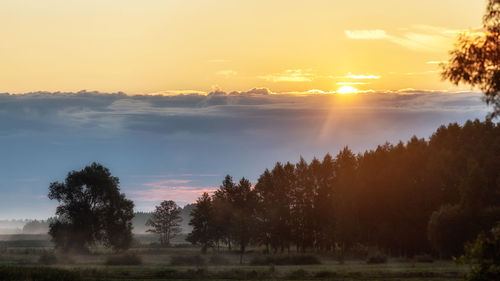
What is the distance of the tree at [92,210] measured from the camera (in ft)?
434

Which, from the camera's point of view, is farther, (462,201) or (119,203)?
(119,203)

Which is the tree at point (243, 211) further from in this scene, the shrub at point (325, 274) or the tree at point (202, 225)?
the shrub at point (325, 274)

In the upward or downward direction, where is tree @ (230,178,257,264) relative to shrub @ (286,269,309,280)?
upward

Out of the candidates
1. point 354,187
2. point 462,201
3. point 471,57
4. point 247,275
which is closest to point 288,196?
point 354,187

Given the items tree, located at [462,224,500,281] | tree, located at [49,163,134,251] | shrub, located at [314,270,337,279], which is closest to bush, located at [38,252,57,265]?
tree, located at [49,163,134,251]

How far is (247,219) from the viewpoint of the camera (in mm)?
143250

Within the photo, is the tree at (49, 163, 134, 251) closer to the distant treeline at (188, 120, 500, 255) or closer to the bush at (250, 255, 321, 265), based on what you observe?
the distant treeline at (188, 120, 500, 255)

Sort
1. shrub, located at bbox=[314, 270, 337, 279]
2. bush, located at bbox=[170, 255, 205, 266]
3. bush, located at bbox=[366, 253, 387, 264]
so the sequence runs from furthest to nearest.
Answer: bush, located at bbox=[170, 255, 205, 266] < bush, located at bbox=[366, 253, 387, 264] < shrub, located at bbox=[314, 270, 337, 279]

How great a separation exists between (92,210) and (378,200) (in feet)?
180

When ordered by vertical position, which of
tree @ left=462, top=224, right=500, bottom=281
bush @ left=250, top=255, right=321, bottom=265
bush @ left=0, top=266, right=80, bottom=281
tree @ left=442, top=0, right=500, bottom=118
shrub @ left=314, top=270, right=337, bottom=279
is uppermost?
tree @ left=442, top=0, right=500, bottom=118

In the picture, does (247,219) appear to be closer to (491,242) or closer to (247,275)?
(247,275)

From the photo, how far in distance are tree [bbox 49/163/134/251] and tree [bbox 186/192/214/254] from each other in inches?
684

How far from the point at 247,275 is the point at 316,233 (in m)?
84.6

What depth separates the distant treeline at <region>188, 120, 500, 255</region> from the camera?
10156 cm
